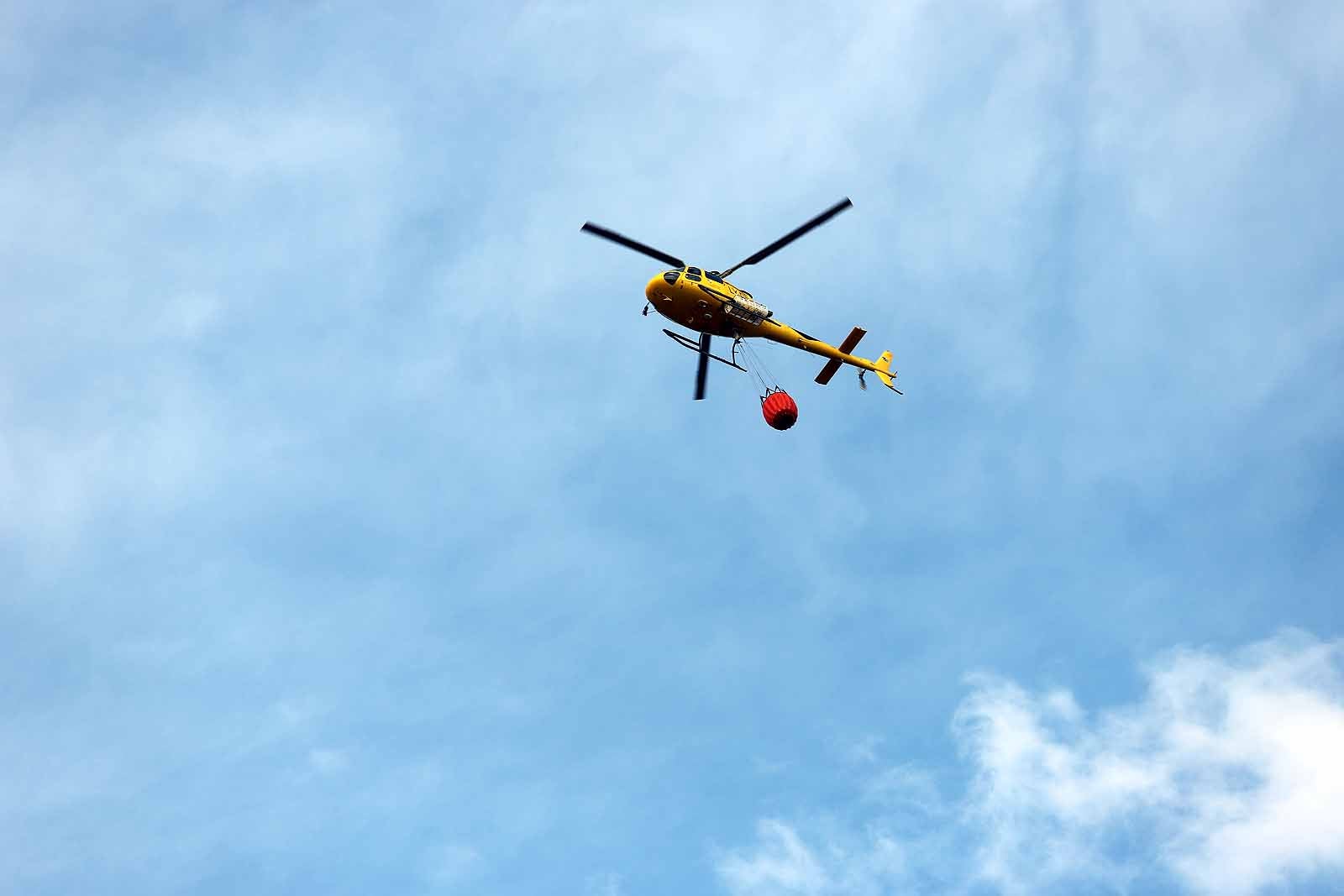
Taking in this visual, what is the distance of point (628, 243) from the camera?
173ft

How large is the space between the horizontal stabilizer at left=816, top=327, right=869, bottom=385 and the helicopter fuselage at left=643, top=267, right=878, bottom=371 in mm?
3428

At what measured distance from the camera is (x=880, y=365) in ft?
210

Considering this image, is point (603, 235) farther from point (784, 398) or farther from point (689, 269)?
point (784, 398)

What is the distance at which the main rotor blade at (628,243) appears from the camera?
51562 mm

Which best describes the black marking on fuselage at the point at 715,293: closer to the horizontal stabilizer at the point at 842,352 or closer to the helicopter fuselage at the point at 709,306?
the helicopter fuselage at the point at 709,306

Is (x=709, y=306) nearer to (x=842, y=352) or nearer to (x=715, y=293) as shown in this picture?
(x=715, y=293)

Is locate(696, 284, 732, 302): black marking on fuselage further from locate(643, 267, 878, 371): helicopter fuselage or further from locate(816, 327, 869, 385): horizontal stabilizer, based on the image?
locate(816, 327, 869, 385): horizontal stabilizer

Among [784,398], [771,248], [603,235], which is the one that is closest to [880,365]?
[784,398]

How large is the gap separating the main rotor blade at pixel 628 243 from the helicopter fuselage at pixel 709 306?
42.2 inches

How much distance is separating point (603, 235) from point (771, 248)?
7425 millimetres

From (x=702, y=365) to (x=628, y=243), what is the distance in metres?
7.97

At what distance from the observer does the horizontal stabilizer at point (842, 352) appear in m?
61.3

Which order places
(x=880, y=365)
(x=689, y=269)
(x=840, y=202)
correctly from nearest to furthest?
1. (x=840, y=202)
2. (x=689, y=269)
3. (x=880, y=365)

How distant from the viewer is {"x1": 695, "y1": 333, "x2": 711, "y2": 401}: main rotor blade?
189ft
